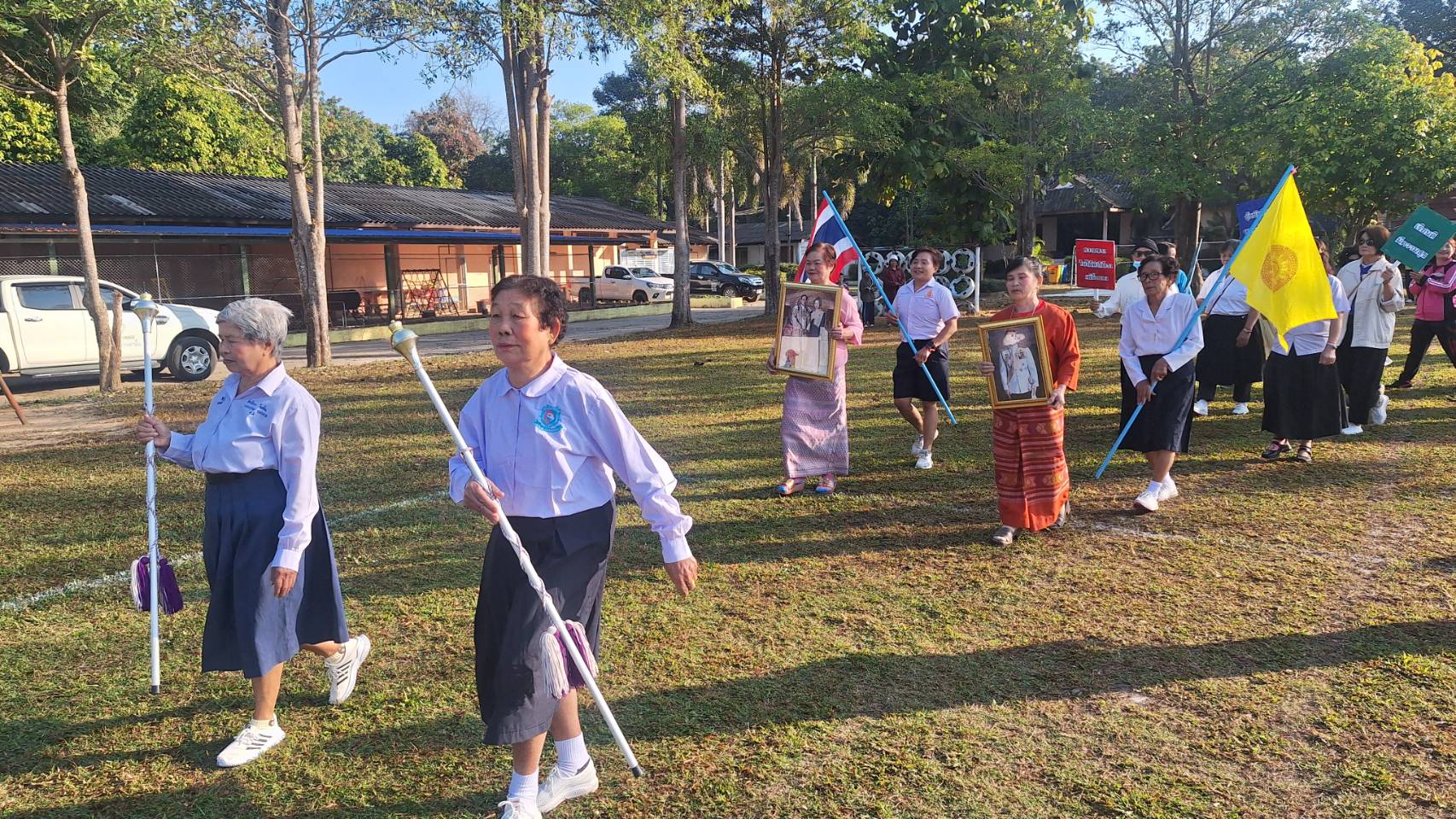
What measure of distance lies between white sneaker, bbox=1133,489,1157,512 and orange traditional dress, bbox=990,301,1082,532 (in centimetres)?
83

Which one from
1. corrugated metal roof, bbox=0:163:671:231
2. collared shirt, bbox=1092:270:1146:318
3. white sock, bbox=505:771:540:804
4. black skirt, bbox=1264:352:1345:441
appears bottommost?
white sock, bbox=505:771:540:804

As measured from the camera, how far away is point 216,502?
3.38m

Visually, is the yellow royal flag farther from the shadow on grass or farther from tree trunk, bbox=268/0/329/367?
tree trunk, bbox=268/0/329/367

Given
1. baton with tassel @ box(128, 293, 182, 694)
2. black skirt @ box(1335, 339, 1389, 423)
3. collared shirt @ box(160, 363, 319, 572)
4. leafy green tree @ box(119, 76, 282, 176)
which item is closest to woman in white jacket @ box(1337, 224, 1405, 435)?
black skirt @ box(1335, 339, 1389, 423)

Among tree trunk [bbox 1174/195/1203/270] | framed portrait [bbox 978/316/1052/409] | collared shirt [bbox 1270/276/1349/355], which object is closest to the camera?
framed portrait [bbox 978/316/1052/409]

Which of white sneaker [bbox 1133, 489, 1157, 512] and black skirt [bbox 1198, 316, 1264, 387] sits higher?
black skirt [bbox 1198, 316, 1264, 387]

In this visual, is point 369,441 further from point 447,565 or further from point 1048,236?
point 1048,236

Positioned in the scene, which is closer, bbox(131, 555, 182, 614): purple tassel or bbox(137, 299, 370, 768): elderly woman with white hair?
bbox(137, 299, 370, 768): elderly woman with white hair

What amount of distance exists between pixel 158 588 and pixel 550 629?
1.97 m

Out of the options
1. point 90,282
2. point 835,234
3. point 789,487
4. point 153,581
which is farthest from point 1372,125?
point 90,282

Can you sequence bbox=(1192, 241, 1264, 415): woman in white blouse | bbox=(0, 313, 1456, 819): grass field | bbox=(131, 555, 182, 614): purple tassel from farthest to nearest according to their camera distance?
bbox=(1192, 241, 1264, 415): woman in white blouse → bbox=(131, 555, 182, 614): purple tassel → bbox=(0, 313, 1456, 819): grass field

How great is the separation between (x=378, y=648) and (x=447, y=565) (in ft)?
3.85

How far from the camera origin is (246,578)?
11.0ft

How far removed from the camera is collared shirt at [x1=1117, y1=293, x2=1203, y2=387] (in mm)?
6031
